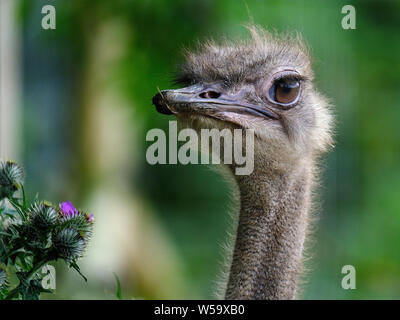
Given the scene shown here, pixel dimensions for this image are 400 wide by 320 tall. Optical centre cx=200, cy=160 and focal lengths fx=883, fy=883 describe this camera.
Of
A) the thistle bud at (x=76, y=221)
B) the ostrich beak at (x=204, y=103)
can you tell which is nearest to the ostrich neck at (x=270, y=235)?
the ostrich beak at (x=204, y=103)

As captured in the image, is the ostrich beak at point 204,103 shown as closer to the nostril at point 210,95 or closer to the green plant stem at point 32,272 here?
the nostril at point 210,95

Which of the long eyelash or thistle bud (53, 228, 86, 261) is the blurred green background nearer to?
the long eyelash

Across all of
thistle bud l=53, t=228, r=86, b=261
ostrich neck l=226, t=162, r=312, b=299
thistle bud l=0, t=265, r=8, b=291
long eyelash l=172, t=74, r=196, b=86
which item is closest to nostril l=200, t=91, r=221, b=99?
long eyelash l=172, t=74, r=196, b=86

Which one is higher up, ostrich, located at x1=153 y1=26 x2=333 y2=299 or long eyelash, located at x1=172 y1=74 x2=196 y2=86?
long eyelash, located at x1=172 y1=74 x2=196 y2=86

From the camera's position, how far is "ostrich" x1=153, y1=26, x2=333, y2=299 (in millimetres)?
3107

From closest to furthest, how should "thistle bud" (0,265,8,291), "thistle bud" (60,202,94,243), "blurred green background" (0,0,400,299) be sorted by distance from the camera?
"thistle bud" (0,265,8,291)
"thistle bud" (60,202,94,243)
"blurred green background" (0,0,400,299)

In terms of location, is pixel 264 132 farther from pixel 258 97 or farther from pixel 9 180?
pixel 9 180

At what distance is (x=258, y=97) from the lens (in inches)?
131

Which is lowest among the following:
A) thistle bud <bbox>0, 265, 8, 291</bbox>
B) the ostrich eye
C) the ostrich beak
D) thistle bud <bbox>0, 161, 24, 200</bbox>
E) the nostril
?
thistle bud <bbox>0, 265, 8, 291</bbox>

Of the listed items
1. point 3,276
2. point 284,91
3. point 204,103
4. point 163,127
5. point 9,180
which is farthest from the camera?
point 163,127

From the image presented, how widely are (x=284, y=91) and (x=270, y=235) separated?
59cm

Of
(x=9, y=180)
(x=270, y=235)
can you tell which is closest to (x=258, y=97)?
(x=270, y=235)
